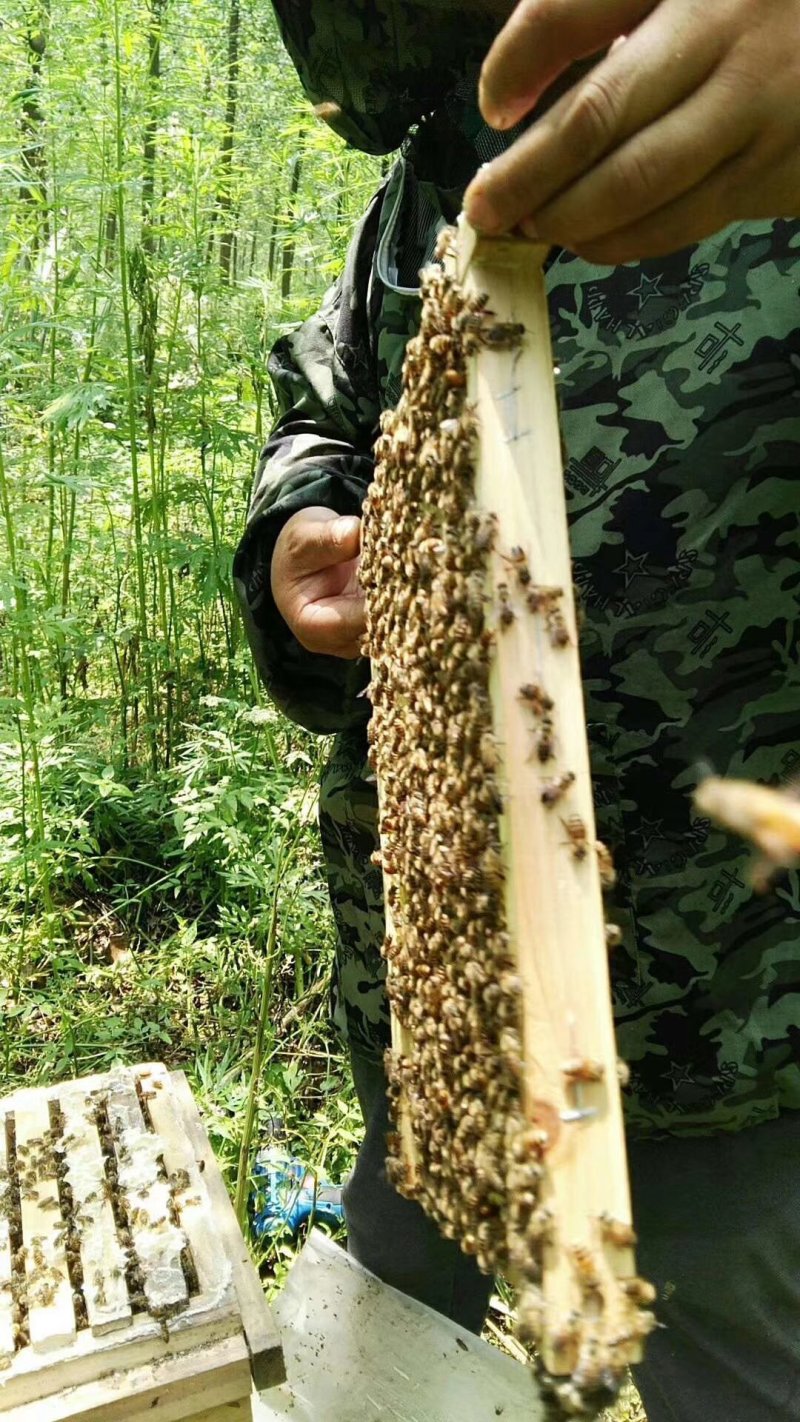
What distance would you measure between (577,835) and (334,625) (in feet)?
2.75

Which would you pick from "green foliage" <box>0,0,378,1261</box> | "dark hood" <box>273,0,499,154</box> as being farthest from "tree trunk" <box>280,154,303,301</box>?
"dark hood" <box>273,0,499,154</box>

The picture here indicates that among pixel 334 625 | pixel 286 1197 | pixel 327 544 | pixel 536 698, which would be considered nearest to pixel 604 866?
pixel 536 698

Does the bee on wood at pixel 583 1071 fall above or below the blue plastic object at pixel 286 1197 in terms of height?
above

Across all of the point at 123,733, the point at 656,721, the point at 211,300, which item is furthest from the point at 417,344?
the point at 211,300

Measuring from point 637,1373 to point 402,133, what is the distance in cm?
223

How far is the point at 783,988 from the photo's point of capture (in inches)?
55.9

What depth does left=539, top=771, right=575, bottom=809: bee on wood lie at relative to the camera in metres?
0.89

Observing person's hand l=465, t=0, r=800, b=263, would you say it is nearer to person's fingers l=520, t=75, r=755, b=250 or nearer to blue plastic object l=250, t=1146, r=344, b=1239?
Result: person's fingers l=520, t=75, r=755, b=250

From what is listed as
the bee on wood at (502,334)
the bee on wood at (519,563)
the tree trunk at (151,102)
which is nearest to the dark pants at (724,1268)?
the bee on wood at (519,563)

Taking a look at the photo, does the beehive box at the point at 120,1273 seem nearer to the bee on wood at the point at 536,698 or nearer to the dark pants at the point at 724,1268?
the dark pants at the point at 724,1268

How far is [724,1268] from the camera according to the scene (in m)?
→ 1.50

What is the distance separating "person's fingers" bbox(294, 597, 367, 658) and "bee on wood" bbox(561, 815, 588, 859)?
30.2 inches

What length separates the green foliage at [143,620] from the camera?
368cm

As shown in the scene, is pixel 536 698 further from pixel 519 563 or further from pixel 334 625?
pixel 334 625
